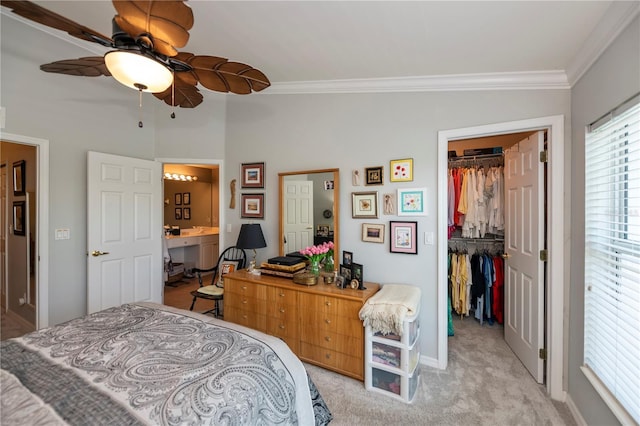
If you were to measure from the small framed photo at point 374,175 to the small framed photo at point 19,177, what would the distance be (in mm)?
3549

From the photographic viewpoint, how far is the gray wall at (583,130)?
1336 mm

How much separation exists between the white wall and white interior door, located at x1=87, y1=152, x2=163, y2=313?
4.04 feet

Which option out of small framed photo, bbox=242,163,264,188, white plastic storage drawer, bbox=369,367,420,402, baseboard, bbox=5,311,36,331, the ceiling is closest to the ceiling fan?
the ceiling

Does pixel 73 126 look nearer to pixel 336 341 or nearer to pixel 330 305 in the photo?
pixel 330 305

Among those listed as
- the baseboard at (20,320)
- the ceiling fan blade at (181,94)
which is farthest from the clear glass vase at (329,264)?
the baseboard at (20,320)

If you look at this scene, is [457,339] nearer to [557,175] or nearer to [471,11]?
[557,175]

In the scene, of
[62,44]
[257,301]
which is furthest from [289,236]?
[62,44]

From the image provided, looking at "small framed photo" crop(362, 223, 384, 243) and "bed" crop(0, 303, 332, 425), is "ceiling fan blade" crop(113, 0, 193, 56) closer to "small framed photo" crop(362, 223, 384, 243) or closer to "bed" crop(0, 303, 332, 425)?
"bed" crop(0, 303, 332, 425)

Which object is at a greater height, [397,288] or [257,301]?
[397,288]

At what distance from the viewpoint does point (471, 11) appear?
1580mm

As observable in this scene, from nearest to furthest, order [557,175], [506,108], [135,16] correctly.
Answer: [135,16]
[557,175]
[506,108]

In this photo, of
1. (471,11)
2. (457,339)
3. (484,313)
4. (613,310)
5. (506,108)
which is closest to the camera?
(613,310)

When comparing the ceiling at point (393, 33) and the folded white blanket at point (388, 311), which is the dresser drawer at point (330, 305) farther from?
the ceiling at point (393, 33)

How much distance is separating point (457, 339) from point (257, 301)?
2.07 meters
